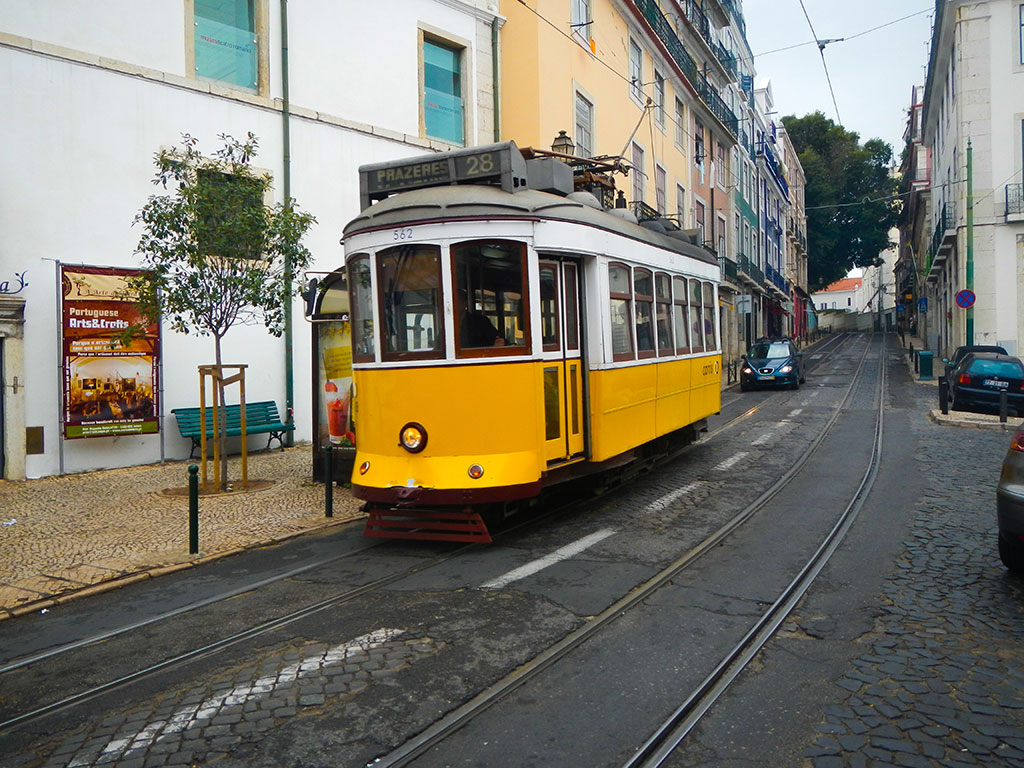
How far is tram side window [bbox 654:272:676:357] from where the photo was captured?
10219 millimetres

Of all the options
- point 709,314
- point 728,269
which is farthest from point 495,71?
point 728,269

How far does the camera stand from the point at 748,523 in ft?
26.8

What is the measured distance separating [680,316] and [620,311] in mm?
2682

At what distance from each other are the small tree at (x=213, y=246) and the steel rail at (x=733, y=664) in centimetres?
739

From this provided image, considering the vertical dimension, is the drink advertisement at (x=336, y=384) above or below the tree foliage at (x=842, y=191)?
below

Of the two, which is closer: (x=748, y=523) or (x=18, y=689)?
(x=18, y=689)

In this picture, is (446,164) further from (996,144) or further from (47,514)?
(996,144)

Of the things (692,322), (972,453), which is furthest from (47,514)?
(972,453)

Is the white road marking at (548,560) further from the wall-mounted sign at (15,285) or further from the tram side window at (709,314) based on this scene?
the wall-mounted sign at (15,285)

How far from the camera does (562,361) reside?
791 cm

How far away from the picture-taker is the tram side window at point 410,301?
24.1 feet

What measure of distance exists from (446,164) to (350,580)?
418 cm

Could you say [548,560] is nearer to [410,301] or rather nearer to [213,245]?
[410,301]

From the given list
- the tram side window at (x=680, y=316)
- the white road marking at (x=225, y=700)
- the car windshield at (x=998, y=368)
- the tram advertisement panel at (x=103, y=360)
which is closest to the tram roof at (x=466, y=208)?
the tram side window at (x=680, y=316)
